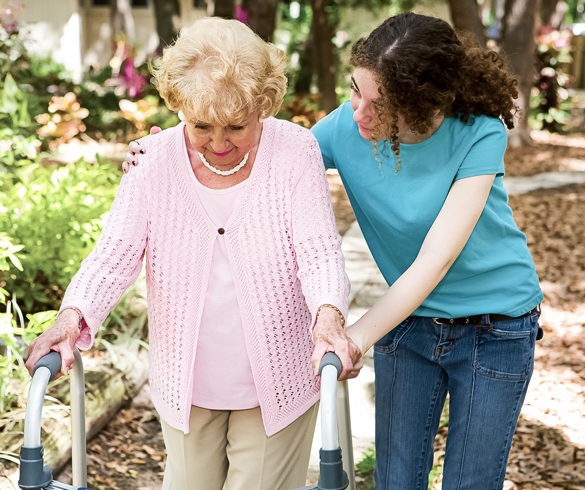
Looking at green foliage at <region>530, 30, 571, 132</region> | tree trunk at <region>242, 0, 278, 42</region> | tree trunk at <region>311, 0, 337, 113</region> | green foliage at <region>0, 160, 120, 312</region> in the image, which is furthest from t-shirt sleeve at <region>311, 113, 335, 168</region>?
green foliage at <region>530, 30, 571, 132</region>

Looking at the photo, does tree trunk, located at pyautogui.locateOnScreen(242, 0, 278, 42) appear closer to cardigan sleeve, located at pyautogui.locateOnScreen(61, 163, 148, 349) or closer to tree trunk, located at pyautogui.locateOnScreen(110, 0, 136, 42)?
cardigan sleeve, located at pyautogui.locateOnScreen(61, 163, 148, 349)

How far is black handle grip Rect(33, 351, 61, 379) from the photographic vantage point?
1.83 metres

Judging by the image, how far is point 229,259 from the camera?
2127mm

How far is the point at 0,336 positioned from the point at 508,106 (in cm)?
227

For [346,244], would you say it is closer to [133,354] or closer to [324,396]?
[133,354]

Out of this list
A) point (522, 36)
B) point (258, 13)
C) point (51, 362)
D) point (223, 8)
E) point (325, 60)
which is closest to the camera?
point (51, 362)

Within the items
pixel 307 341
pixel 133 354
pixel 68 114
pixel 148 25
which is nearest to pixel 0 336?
pixel 133 354

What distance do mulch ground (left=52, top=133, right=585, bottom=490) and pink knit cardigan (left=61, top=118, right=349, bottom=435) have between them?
5.50 feet

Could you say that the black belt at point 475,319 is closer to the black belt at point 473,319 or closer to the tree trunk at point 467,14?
the black belt at point 473,319

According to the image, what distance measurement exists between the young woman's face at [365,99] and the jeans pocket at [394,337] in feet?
1.89

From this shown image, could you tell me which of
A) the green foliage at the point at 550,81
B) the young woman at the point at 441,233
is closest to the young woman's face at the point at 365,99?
the young woman at the point at 441,233

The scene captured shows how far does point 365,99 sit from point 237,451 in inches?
40.5

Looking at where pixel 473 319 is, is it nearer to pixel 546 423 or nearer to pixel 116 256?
pixel 116 256

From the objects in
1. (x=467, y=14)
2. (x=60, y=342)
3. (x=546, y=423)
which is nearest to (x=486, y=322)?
(x=60, y=342)
